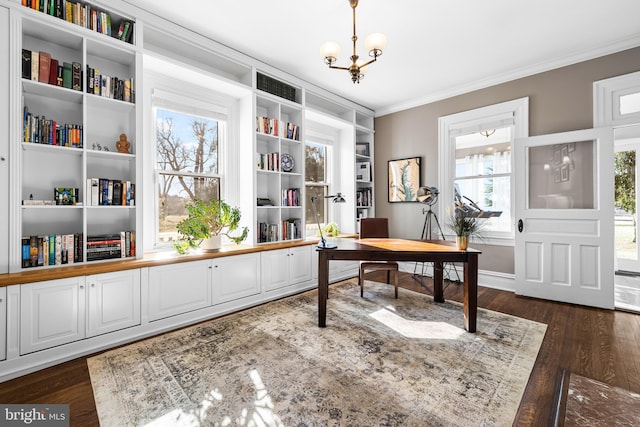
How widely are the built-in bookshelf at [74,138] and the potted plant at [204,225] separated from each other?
47cm

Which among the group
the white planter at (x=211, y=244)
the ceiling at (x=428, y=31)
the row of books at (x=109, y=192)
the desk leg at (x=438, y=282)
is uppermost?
the ceiling at (x=428, y=31)

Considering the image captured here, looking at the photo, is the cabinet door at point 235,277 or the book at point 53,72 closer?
the book at point 53,72

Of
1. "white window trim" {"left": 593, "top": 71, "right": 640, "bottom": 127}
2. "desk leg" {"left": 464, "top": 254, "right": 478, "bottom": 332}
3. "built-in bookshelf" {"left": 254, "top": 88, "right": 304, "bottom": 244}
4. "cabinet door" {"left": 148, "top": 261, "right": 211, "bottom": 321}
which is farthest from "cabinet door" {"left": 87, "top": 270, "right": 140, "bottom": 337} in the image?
"white window trim" {"left": 593, "top": 71, "right": 640, "bottom": 127}

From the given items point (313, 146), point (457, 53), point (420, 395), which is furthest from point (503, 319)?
point (313, 146)

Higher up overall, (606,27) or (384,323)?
(606,27)

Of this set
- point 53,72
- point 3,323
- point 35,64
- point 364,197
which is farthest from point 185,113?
point 364,197

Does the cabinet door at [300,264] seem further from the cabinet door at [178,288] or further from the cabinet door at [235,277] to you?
the cabinet door at [178,288]

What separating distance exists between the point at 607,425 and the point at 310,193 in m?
4.15

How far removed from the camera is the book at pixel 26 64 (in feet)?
7.41

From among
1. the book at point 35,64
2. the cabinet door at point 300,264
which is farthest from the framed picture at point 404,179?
the book at point 35,64

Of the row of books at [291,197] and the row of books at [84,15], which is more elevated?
the row of books at [84,15]

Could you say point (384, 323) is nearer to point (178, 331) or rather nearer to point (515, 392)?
point (515, 392)

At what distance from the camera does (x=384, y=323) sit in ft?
9.65

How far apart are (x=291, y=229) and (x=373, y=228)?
1.23 m
